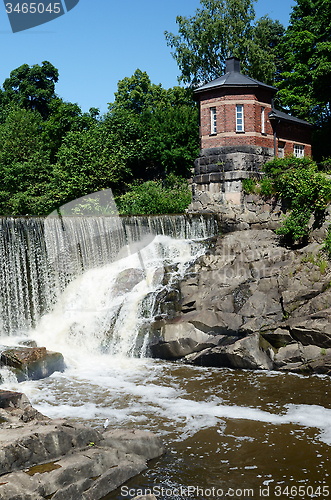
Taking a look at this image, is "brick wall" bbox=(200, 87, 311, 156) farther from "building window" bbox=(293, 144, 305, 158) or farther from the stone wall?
"building window" bbox=(293, 144, 305, 158)

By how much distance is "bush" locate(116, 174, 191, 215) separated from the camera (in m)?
26.7

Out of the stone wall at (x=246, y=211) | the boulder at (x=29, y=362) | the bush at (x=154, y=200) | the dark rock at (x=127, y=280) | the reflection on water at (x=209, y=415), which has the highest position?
the bush at (x=154, y=200)

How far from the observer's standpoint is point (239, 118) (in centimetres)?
2456

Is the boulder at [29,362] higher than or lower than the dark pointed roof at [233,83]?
lower

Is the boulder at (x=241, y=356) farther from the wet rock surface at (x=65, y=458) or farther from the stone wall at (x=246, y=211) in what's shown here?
the stone wall at (x=246, y=211)

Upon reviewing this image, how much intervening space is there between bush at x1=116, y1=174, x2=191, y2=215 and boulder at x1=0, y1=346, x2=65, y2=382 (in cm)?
1554

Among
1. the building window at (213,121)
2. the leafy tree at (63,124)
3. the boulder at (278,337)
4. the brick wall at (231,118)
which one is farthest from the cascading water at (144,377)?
the leafy tree at (63,124)

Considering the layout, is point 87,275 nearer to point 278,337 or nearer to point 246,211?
point 278,337

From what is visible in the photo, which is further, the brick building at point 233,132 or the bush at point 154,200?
the bush at point 154,200

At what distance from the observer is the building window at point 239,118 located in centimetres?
2439

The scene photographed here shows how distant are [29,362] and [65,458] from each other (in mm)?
5963

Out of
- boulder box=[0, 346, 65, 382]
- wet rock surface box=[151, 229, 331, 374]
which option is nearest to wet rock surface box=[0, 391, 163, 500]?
boulder box=[0, 346, 65, 382]

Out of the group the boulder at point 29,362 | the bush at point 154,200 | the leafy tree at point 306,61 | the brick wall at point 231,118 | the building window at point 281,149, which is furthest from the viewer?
the building window at point 281,149

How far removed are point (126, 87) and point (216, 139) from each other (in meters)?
21.5
